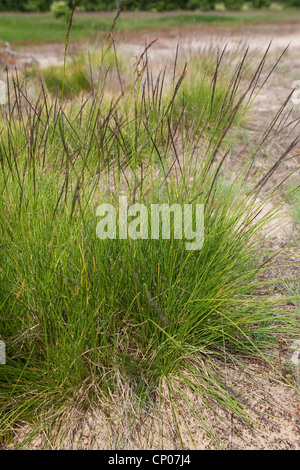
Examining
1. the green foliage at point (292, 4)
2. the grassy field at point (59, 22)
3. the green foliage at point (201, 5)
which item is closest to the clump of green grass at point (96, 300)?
the grassy field at point (59, 22)

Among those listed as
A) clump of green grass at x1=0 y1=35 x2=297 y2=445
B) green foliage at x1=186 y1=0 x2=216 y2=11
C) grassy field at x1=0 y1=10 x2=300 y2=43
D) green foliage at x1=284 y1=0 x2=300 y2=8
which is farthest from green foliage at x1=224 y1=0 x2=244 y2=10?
clump of green grass at x1=0 y1=35 x2=297 y2=445

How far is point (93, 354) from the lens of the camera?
4.19 ft

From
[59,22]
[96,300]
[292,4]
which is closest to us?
[96,300]

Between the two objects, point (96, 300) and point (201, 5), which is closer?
point (96, 300)

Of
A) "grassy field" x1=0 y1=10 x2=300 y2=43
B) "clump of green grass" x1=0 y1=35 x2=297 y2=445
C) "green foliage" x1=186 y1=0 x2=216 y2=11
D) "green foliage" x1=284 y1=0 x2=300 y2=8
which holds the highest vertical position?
"green foliage" x1=284 y1=0 x2=300 y2=8

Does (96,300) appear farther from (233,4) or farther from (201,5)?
(233,4)

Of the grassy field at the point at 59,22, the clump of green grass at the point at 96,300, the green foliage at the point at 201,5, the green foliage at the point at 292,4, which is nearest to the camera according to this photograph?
the clump of green grass at the point at 96,300

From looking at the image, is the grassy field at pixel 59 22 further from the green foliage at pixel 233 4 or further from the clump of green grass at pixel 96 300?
the clump of green grass at pixel 96 300

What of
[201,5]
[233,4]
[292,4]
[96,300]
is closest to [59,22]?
[201,5]

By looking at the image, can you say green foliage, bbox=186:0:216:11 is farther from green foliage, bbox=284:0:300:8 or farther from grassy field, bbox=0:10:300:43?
green foliage, bbox=284:0:300:8

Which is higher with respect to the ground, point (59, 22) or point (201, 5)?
point (201, 5)

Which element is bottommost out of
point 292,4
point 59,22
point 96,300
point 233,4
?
point 96,300

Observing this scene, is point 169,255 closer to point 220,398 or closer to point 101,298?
point 101,298
